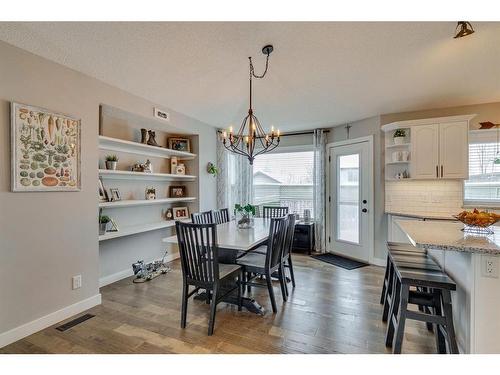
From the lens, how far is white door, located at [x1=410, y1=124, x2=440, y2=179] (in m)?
3.59

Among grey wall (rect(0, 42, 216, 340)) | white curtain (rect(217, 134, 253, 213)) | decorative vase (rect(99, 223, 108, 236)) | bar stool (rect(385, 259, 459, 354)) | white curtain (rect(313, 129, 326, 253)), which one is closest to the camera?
bar stool (rect(385, 259, 459, 354))

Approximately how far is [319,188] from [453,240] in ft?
10.5

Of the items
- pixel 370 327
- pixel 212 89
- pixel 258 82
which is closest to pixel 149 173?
pixel 212 89

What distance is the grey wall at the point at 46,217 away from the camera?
6.75 feet

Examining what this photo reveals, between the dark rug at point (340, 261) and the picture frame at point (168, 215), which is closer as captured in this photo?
the dark rug at point (340, 261)

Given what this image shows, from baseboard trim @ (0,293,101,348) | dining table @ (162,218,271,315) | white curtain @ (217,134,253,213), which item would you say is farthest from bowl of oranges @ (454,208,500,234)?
white curtain @ (217,134,253,213)

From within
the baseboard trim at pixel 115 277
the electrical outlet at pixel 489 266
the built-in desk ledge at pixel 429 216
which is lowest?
the baseboard trim at pixel 115 277

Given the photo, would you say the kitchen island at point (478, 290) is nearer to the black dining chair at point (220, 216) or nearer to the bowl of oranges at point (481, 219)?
the bowl of oranges at point (481, 219)

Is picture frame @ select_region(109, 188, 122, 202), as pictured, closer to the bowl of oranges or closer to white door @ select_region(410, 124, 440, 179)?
the bowl of oranges

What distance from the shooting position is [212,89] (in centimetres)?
314

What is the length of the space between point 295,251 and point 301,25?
13.1 feet

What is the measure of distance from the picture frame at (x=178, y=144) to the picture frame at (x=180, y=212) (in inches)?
42.3

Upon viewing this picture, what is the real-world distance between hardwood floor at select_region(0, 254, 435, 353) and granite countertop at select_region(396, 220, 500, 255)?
3.04ft

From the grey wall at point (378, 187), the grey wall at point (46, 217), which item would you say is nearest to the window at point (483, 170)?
the grey wall at point (378, 187)
